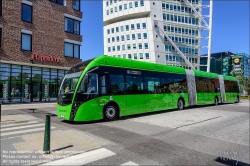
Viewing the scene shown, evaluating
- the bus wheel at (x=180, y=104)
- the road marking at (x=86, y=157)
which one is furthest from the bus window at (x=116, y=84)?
the bus wheel at (x=180, y=104)

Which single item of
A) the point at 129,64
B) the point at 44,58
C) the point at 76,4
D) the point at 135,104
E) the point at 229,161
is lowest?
the point at 229,161

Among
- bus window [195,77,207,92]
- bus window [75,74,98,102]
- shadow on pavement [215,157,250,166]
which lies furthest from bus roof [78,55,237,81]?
shadow on pavement [215,157,250,166]

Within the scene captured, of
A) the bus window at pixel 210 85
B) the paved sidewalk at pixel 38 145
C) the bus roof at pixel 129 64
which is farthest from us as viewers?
the bus window at pixel 210 85

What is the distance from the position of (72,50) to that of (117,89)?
18.6 m

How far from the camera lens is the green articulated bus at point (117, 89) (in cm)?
858

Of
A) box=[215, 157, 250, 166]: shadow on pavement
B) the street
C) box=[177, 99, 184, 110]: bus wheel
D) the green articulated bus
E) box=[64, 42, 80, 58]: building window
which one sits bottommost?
box=[215, 157, 250, 166]: shadow on pavement

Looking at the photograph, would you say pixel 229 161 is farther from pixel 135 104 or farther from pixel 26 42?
pixel 26 42

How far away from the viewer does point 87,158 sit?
450 centimetres

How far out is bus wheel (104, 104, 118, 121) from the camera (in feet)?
30.8

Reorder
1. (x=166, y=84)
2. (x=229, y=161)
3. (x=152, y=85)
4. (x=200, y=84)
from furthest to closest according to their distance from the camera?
(x=200, y=84) < (x=166, y=84) < (x=152, y=85) < (x=229, y=161)

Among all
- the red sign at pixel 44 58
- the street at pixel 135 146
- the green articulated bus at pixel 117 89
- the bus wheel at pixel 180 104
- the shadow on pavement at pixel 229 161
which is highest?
the red sign at pixel 44 58

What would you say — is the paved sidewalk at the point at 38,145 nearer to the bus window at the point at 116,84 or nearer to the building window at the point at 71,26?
the bus window at the point at 116,84

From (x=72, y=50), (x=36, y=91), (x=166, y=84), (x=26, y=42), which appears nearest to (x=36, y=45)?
(x=26, y=42)

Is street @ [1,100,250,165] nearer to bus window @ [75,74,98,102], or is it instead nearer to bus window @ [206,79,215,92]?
bus window @ [75,74,98,102]
